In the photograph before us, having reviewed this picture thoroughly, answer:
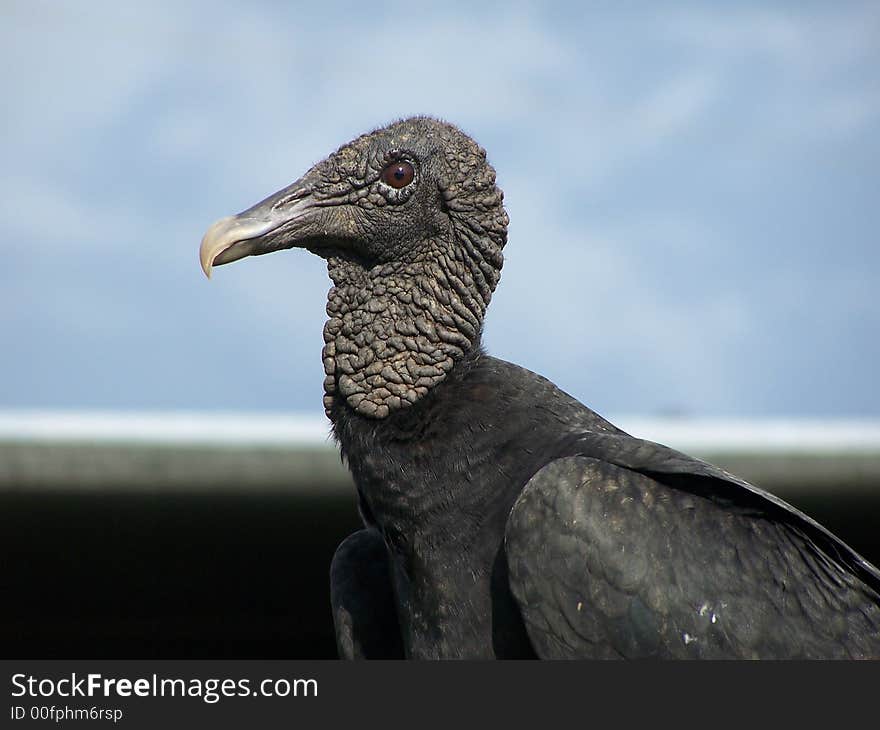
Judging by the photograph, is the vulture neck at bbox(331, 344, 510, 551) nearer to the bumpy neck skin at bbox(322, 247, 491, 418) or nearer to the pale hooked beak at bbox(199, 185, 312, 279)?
the bumpy neck skin at bbox(322, 247, 491, 418)

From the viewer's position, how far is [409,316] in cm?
414

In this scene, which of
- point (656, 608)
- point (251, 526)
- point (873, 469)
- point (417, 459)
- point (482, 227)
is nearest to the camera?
point (656, 608)

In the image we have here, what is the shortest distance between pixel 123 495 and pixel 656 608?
3653 mm

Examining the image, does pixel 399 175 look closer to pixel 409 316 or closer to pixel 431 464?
pixel 409 316

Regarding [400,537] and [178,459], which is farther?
[178,459]

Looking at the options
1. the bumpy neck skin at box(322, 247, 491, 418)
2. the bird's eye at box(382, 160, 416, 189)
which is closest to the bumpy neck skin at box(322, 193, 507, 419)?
the bumpy neck skin at box(322, 247, 491, 418)

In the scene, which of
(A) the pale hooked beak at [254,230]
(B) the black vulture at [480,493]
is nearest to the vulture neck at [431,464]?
(B) the black vulture at [480,493]

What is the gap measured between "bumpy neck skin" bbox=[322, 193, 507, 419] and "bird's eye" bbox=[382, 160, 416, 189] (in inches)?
7.2

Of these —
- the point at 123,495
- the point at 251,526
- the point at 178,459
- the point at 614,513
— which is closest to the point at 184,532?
the point at 251,526

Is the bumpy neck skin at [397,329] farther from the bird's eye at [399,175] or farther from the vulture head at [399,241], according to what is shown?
the bird's eye at [399,175]

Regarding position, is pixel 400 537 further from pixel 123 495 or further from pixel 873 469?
pixel 873 469

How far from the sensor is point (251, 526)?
7207 mm

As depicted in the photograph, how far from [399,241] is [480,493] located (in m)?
0.86

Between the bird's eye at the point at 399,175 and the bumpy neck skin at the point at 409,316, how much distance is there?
18 centimetres
